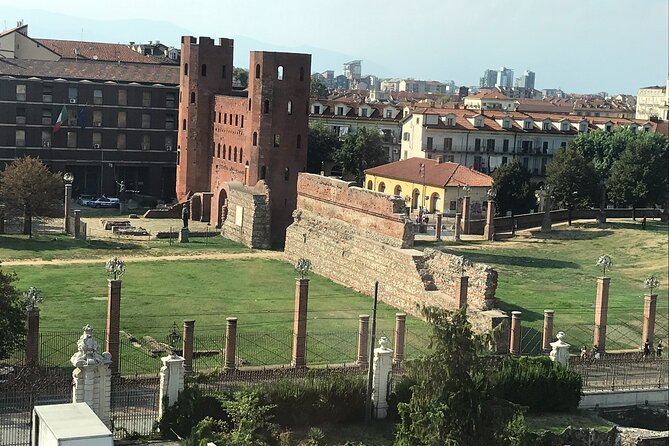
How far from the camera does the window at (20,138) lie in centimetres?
6494

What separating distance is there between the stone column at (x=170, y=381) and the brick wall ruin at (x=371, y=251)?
1327 centimetres

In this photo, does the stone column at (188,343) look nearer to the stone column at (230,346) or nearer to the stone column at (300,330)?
the stone column at (230,346)

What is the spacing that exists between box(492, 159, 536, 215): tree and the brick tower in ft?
56.2

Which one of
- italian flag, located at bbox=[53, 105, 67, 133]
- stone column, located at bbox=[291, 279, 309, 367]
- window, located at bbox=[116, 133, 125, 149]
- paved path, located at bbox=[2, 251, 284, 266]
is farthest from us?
window, located at bbox=[116, 133, 125, 149]

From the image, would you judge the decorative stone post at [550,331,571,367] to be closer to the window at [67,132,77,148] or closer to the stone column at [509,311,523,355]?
the stone column at [509,311,523,355]

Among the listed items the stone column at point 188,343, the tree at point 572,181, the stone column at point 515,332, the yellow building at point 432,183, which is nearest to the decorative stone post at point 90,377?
the stone column at point 188,343

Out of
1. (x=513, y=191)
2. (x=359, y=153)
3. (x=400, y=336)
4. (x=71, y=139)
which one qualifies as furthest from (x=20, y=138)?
(x=400, y=336)

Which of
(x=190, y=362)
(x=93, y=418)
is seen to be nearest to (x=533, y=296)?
(x=190, y=362)

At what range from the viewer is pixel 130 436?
842 inches

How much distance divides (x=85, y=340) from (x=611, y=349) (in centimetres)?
1696

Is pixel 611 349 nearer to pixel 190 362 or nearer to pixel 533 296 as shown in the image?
pixel 533 296

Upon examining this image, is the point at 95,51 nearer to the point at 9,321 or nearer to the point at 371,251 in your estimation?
the point at 371,251

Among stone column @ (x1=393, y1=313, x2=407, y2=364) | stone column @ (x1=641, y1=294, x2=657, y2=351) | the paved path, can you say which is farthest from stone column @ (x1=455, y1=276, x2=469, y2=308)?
the paved path

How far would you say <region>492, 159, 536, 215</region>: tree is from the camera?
6184 centimetres
